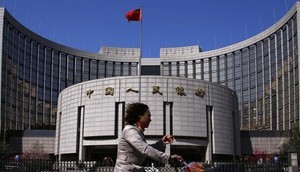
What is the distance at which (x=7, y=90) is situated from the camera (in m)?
A: 74.3

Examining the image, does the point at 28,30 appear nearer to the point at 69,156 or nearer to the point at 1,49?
the point at 1,49

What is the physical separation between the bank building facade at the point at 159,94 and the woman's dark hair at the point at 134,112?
44.9 meters

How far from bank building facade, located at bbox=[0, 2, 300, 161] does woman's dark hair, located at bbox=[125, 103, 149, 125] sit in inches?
1766

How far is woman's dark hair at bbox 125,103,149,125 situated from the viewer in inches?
198

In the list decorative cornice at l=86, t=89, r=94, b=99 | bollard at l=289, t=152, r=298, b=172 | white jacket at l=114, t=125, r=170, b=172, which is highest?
decorative cornice at l=86, t=89, r=94, b=99

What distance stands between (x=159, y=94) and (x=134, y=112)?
5021cm

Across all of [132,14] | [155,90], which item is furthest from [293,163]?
[155,90]

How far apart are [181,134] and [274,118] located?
27661mm

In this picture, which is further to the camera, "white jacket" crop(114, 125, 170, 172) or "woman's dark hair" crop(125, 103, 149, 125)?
"woman's dark hair" crop(125, 103, 149, 125)

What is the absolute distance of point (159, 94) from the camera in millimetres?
55250

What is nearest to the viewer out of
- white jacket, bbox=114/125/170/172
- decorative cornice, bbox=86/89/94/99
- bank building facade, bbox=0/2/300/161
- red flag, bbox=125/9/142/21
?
white jacket, bbox=114/125/170/172

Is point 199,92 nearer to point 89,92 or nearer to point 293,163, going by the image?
point 89,92

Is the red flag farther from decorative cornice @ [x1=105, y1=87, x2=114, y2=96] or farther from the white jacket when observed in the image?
the white jacket

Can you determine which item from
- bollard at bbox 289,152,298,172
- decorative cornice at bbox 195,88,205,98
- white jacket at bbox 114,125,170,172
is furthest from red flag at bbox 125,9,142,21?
white jacket at bbox 114,125,170,172
